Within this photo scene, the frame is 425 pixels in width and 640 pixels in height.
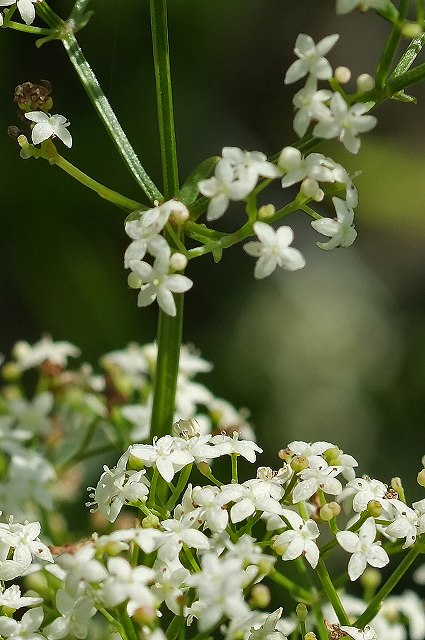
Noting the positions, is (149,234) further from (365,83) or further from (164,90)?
(365,83)

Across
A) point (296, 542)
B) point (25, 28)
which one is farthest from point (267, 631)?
point (25, 28)

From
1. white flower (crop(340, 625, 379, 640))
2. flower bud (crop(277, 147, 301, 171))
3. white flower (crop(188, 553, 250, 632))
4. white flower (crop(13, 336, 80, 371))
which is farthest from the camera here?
Answer: white flower (crop(13, 336, 80, 371))

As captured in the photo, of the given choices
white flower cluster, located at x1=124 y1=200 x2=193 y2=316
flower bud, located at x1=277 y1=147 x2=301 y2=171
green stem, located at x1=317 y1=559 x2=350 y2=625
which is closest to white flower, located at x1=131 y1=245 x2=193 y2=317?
white flower cluster, located at x1=124 y1=200 x2=193 y2=316

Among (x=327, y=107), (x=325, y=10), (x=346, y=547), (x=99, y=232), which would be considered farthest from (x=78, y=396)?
(x=325, y=10)

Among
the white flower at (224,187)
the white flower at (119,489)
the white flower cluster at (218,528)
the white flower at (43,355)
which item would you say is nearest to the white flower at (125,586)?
the white flower cluster at (218,528)

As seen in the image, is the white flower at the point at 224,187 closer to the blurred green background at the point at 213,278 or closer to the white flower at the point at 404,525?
the white flower at the point at 404,525

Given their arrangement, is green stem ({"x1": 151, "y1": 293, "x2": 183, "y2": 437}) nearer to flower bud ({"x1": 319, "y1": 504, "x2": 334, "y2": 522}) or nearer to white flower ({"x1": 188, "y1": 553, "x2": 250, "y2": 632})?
flower bud ({"x1": 319, "y1": 504, "x2": 334, "y2": 522})
